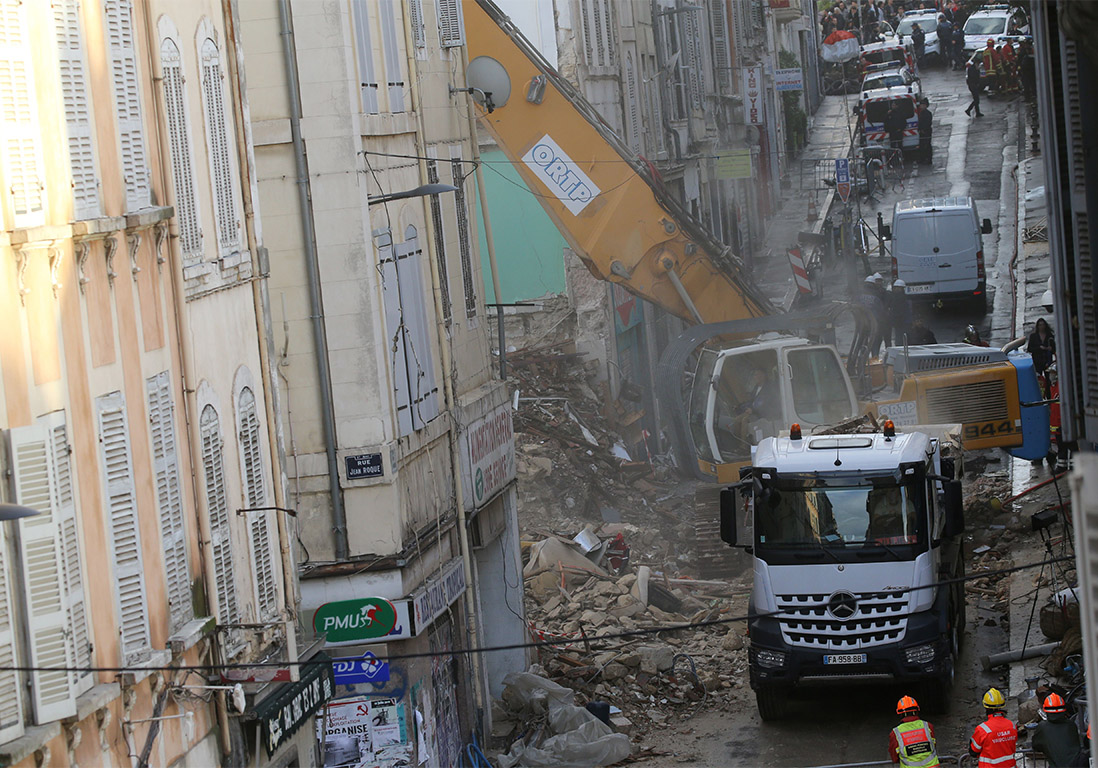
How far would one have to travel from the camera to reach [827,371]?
22078mm

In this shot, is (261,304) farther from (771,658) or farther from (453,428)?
(771,658)

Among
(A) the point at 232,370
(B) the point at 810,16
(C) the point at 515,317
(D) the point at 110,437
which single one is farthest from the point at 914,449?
(B) the point at 810,16

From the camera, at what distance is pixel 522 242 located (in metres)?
28.5

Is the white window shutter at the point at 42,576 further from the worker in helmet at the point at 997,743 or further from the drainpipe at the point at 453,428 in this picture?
the drainpipe at the point at 453,428

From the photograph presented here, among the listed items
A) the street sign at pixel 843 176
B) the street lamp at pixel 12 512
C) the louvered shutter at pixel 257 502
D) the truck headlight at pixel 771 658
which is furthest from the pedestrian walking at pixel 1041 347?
the street lamp at pixel 12 512

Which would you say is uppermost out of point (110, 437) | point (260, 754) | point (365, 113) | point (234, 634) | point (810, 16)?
point (810, 16)

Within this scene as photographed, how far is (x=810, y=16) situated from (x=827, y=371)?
53.6 metres

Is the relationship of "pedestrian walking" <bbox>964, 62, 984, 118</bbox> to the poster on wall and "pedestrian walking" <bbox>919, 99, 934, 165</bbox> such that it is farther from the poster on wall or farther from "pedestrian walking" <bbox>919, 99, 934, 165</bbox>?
the poster on wall

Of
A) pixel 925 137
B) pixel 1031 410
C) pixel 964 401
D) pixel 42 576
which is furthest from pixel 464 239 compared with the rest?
pixel 925 137

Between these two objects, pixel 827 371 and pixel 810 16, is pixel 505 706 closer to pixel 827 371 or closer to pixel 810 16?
pixel 827 371

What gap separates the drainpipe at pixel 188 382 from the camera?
10906 millimetres

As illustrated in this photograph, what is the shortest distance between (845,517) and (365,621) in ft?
15.2

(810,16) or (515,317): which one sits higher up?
(810,16)

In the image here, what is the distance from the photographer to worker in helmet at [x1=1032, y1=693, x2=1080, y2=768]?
40.8ft
